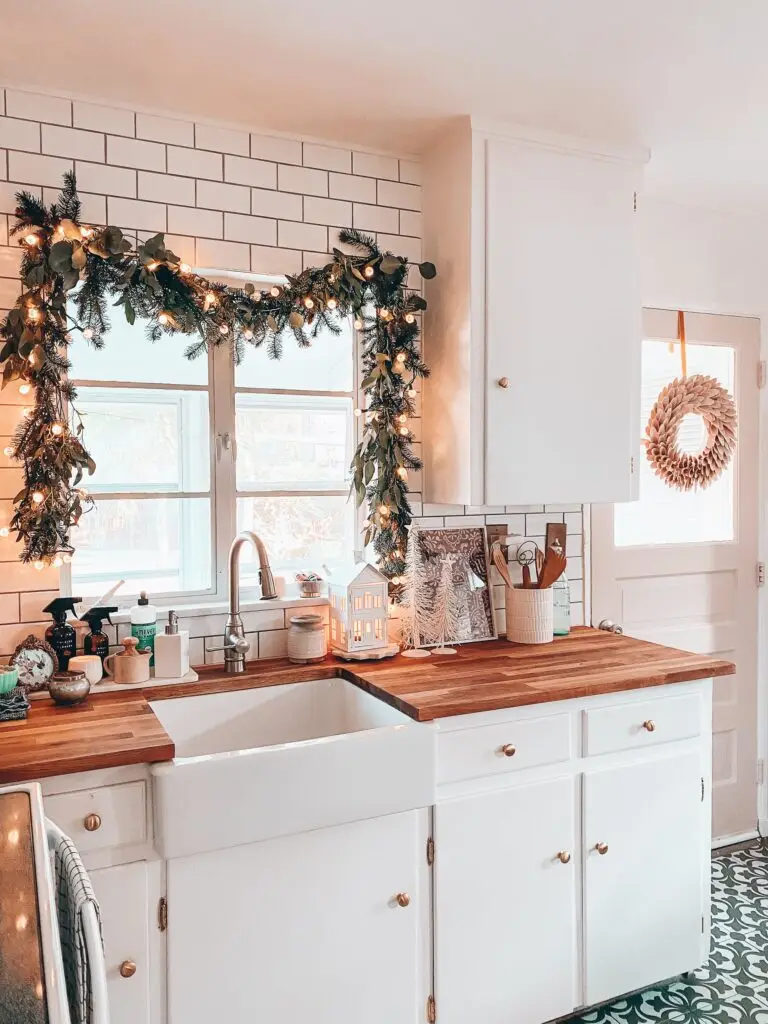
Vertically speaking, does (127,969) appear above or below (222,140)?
below

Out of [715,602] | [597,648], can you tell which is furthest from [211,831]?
[715,602]

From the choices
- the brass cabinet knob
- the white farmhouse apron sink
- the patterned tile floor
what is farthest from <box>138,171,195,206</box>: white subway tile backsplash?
the patterned tile floor

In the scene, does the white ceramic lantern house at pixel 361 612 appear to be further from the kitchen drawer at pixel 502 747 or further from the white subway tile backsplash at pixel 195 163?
the white subway tile backsplash at pixel 195 163

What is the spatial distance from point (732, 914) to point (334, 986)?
163 centimetres

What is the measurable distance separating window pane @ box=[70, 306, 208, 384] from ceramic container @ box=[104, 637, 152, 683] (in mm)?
750

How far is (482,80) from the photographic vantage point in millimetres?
2148

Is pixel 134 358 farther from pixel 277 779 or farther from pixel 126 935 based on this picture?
pixel 126 935

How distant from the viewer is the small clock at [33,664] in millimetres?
→ 2068

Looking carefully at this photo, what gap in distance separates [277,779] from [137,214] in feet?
5.10

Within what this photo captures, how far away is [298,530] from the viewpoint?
2623mm

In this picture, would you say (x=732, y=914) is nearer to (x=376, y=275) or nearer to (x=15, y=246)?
(x=376, y=275)

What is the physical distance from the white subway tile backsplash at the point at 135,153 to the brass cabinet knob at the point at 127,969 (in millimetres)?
1956

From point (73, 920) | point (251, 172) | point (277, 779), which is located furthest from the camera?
point (251, 172)

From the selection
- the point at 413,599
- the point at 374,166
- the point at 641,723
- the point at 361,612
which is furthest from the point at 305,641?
the point at 374,166
